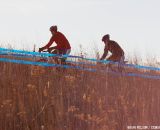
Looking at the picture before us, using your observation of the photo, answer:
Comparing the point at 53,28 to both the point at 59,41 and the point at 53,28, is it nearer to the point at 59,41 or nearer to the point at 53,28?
the point at 53,28

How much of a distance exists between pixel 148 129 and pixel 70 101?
148cm

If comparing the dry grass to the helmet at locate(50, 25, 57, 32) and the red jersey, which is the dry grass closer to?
the red jersey

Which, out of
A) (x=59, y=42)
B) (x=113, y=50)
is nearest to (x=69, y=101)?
(x=59, y=42)

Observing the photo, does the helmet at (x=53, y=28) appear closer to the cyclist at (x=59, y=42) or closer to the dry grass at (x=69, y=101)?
the cyclist at (x=59, y=42)

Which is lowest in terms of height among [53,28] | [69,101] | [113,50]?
[69,101]

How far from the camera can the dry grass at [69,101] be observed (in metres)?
6.54

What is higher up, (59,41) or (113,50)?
(59,41)

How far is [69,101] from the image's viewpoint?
23.4ft

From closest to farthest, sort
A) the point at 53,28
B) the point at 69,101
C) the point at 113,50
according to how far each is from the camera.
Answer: the point at 69,101, the point at 53,28, the point at 113,50

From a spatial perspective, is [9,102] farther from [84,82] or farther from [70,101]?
[84,82]

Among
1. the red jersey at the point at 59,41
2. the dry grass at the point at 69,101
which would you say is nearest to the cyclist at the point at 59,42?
the red jersey at the point at 59,41

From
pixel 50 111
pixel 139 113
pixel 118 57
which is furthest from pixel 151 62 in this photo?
pixel 50 111

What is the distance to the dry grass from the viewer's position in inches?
258

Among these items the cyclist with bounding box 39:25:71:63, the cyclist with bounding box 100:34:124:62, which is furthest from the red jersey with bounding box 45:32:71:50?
the cyclist with bounding box 100:34:124:62
